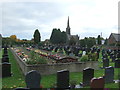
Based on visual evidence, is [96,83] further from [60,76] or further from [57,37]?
[57,37]

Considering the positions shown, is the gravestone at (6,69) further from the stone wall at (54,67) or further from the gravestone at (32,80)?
the gravestone at (32,80)

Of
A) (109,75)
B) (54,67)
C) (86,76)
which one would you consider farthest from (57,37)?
(86,76)

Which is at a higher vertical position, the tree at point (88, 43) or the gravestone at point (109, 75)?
the tree at point (88, 43)

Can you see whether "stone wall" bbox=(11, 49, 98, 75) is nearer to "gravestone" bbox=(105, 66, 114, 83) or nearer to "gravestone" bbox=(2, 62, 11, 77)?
"gravestone" bbox=(2, 62, 11, 77)

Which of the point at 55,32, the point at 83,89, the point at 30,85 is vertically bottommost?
the point at 83,89

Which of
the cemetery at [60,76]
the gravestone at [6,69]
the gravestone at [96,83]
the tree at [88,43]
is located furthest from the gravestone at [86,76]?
the tree at [88,43]

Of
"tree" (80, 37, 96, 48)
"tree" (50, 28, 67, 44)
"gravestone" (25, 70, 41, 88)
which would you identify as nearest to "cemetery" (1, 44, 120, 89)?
"gravestone" (25, 70, 41, 88)

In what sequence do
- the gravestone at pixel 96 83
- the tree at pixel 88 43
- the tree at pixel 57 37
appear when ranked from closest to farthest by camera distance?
the gravestone at pixel 96 83 < the tree at pixel 88 43 < the tree at pixel 57 37

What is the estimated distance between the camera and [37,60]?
10633 millimetres

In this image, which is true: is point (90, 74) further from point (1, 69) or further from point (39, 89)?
point (1, 69)

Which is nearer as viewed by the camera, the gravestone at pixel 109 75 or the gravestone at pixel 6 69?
the gravestone at pixel 109 75

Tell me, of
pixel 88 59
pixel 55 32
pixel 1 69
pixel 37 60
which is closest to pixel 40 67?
pixel 37 60

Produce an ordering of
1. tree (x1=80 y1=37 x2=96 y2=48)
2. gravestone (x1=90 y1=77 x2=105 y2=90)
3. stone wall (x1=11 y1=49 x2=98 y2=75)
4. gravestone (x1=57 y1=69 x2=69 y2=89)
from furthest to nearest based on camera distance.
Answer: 1. tree (x1=80 y1=37 x2=96 y2=48)
2. stone wall (x1=11 y1=49 x2=98 y2=75)
3. gravestone (x1=57 y1=69 x2=69 y2=89)
4. gravestone (x1=90 y1=77 x2=105 y2=90)

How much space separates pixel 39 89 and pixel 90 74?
3374mm
